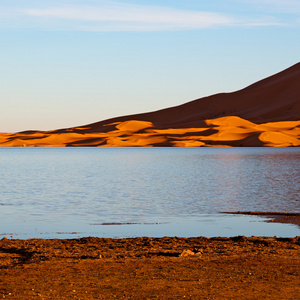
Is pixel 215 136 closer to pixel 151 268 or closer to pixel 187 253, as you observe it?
pixel 187 253

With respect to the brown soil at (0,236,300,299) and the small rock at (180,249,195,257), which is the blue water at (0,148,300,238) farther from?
the small rock at (180,249,195,257)

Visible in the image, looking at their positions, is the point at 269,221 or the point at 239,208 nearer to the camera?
the point at 269,221

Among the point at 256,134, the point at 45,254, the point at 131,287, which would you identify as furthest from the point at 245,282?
the point at 256,134

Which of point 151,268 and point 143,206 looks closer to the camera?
point 151,268

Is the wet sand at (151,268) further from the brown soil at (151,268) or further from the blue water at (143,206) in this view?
the blue water at (143,206)

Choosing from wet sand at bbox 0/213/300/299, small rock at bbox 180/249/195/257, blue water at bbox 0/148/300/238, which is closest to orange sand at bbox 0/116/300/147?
blue water at bbox 0/148/300/238

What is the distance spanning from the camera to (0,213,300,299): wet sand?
9961 mm

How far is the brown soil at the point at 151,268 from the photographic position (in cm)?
996

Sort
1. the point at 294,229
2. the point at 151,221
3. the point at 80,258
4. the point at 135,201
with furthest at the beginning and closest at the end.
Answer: the point at 135,201, the point at 151,221, the point at 294,229, the point at 80,258

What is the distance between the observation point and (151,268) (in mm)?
11836

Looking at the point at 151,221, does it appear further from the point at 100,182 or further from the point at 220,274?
the point at 100,182

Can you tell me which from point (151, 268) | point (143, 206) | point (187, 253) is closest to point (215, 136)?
point (143, 206)

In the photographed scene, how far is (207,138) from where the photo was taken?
180375 millimetres

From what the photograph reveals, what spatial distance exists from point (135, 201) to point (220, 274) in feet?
50.6
